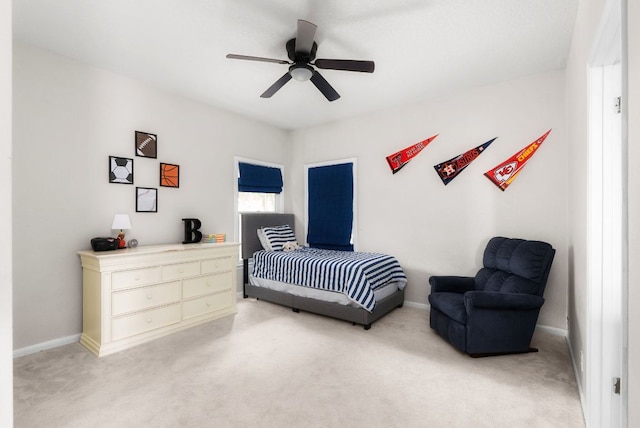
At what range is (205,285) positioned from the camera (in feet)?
11.4

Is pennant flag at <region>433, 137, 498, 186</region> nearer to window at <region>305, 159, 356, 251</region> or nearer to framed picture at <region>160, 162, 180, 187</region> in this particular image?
window at <region>305, 159, 356, 251</region>

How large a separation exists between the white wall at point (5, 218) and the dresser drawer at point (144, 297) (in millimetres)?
2360

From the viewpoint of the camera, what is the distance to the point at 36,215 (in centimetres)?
275

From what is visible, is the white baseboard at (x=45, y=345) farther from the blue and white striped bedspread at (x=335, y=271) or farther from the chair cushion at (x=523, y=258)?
the chair cushion at (x=523, y=258)

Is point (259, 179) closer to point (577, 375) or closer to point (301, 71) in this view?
point (301, 71)

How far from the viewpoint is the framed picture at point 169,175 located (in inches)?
146

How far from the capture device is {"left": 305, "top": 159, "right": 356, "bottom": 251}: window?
15.5 ft

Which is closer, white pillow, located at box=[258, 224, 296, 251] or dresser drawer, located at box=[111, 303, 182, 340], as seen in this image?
dresser drawer, located at box=[111, 303, 182, 340]

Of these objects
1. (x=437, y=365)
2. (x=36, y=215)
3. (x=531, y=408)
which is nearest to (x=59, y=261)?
(x=36, y=215)

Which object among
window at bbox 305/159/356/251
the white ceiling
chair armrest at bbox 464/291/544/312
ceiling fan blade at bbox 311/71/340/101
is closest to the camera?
the white ceiling

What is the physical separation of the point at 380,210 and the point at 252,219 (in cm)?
194

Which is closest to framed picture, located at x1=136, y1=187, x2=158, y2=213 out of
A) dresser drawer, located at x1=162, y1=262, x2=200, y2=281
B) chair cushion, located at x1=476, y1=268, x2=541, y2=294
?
dresser drawer, located at x1=162, y1=262, x2=200, y2=281

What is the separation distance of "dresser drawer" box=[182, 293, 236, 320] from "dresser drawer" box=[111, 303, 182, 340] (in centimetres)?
9

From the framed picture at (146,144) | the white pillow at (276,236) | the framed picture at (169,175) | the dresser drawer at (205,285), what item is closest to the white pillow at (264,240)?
the white pillow at (276,236)
